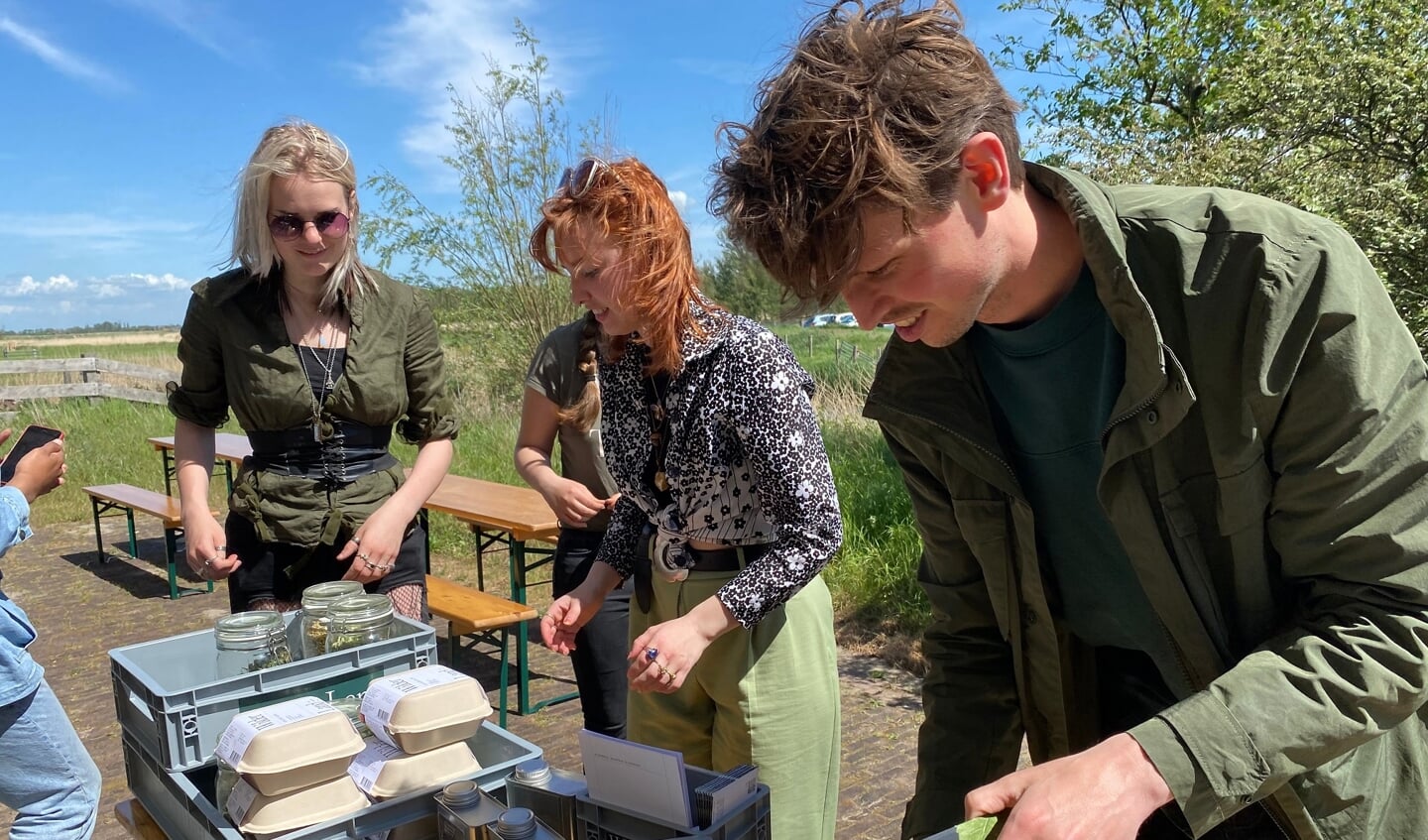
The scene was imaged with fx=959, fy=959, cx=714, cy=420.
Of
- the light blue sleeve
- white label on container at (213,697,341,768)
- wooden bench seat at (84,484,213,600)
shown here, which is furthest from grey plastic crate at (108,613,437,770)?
wooden bench seat at (84,484,213,600)

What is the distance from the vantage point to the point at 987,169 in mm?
1180

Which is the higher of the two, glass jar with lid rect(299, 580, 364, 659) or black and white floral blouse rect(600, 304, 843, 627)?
black and white floral blouse rect(600, 304, 843, 627)

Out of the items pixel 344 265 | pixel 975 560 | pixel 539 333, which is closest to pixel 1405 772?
pixel 975 560

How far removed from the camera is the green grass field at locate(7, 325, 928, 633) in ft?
18.4

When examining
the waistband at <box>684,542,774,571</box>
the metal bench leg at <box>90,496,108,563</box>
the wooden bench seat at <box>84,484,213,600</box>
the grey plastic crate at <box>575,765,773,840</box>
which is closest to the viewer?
the grey plastic crate at <box>575,765,773,840</box>

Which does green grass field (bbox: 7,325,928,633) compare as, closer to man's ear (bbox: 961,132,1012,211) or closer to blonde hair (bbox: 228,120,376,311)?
blonde hair (bbox: 228,120,376,311)

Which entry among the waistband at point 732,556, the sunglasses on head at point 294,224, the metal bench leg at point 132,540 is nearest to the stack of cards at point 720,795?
the waistband at point 732,556

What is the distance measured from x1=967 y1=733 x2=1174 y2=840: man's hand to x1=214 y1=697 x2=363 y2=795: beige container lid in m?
0.94

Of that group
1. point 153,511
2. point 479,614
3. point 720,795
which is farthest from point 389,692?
point 153,511

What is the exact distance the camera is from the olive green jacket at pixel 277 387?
238 centimetres

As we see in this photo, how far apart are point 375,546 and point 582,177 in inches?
40.3

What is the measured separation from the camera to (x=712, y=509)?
6.68 feet

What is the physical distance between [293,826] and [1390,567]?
4.70 ft

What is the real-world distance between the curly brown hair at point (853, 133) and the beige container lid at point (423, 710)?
860mm
